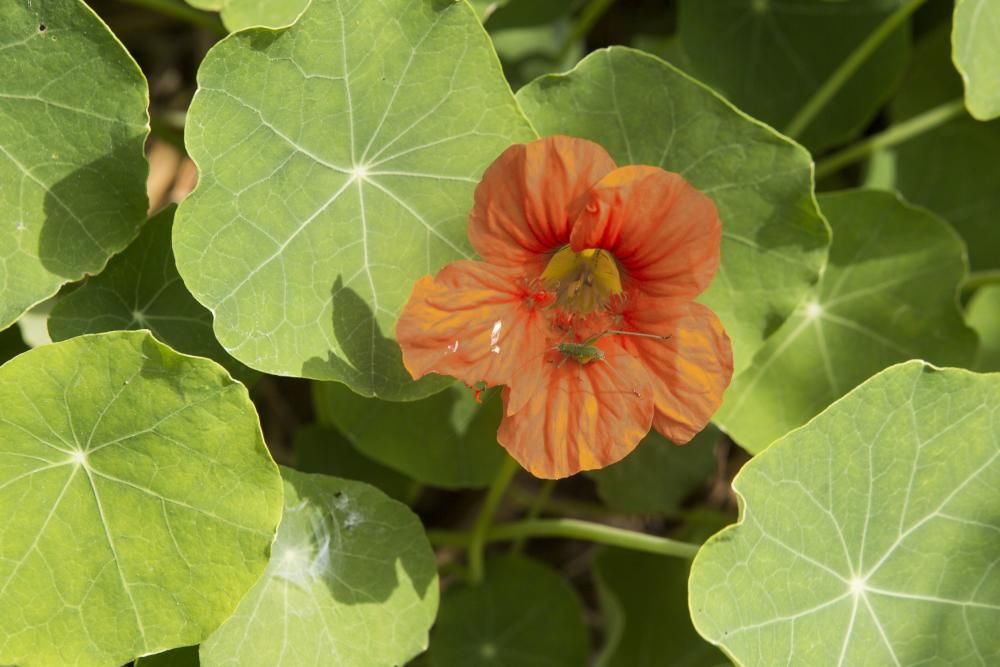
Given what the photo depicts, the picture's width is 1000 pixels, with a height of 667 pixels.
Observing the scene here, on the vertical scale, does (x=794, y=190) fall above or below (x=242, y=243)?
above

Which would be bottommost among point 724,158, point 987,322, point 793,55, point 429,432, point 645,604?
point 645,604

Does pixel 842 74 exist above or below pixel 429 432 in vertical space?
above

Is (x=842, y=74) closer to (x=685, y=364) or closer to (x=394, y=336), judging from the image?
(x=685, y=364)

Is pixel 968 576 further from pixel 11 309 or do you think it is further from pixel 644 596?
pixel 11 309

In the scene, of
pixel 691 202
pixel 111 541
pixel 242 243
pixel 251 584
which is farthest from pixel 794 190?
pixel 111 541

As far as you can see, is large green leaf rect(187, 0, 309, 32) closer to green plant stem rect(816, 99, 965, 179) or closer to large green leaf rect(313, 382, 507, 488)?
large green leaf rect(313, 382, 507, 488)

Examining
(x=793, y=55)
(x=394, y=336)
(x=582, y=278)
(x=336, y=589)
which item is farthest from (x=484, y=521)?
(x=793, y=55)

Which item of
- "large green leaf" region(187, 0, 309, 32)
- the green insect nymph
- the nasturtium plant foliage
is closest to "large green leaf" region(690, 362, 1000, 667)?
the nasturtium plant foliage
